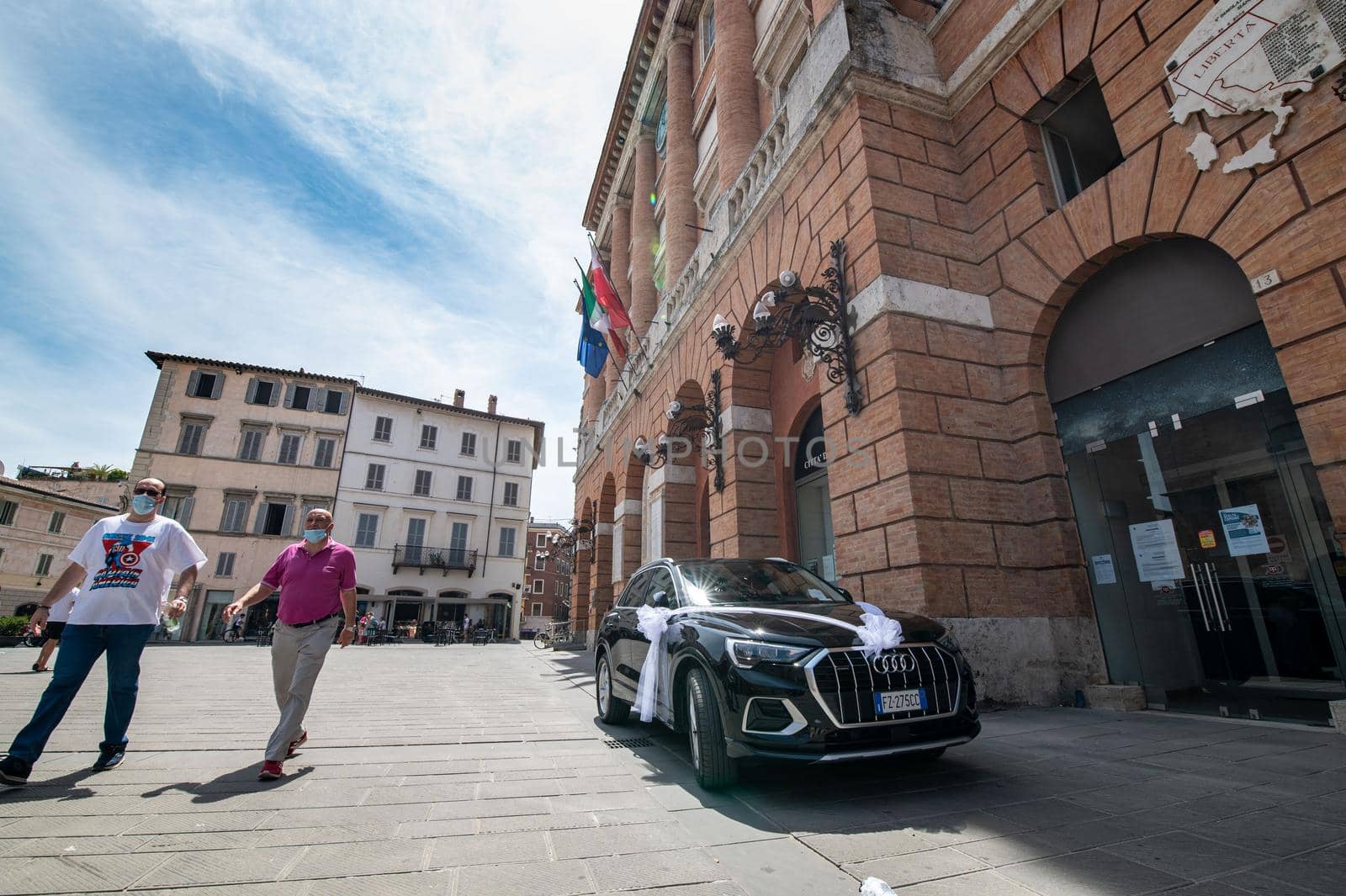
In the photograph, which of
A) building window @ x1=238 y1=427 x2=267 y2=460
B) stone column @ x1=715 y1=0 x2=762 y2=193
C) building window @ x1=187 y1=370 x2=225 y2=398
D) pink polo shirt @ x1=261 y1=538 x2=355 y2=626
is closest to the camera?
pink polo shirt @ x1=261 y1=538 x2=355 y2=626

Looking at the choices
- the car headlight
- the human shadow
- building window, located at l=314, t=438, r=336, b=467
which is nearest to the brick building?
the car headlight

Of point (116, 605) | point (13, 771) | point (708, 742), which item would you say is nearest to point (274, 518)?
point (116, 605)

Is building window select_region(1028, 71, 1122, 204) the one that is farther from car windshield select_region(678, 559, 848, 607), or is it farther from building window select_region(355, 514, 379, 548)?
building window select_region(355, 514, 379, 548)

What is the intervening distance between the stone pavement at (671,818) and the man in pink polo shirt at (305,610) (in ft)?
1.64

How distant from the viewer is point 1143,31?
5.95m

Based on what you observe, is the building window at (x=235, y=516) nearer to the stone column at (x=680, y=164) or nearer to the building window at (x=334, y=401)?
the building window at (x=334, y=401)

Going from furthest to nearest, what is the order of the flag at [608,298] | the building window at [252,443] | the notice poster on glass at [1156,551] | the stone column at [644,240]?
the building window at [252,443]
the stone column at [644,240]
the flag at [608,298]
the notice poster on glass at [1156,551]

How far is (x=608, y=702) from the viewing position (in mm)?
6195

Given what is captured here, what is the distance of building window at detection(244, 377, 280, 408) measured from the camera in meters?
34.1

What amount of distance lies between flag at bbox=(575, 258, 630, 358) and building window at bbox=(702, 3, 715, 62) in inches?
281

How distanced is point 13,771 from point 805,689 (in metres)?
4.59

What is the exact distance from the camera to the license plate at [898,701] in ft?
11.5

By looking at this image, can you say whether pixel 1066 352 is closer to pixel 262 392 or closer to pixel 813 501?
pixel 813 501

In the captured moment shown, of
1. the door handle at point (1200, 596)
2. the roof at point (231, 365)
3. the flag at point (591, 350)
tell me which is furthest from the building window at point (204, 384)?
the door handle at point (1200, 596)
